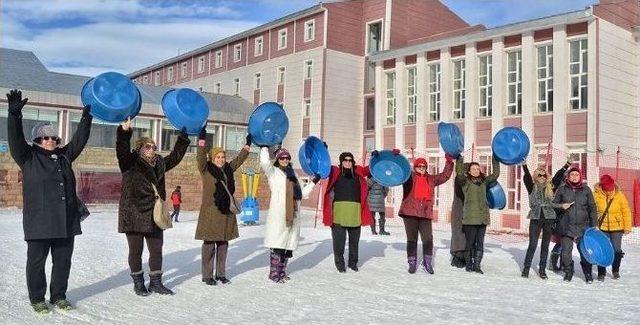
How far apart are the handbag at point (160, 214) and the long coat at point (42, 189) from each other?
2.84 ft

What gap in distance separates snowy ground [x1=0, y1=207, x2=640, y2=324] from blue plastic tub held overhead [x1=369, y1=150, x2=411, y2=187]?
137 centimetres

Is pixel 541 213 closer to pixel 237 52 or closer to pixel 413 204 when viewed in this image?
pixel 413 204

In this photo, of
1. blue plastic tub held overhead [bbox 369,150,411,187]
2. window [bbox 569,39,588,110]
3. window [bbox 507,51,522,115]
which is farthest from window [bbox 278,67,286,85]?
blue plastic tub held overhead [bbox 369,150,411,187]

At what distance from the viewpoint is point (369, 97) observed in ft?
101

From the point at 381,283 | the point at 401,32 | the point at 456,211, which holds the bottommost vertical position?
the point at 381,283

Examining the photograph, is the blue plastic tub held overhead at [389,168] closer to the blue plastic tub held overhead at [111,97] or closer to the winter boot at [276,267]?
the winter boot at [276,267]

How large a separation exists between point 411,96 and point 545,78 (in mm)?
6368

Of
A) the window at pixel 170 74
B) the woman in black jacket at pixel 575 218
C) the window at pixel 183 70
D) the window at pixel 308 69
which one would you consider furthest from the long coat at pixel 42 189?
the window at pixel 170 74

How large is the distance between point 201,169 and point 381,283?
2.77 meters

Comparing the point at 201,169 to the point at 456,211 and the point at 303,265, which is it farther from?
the point at 456,211

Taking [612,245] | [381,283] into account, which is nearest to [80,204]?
[381,283]

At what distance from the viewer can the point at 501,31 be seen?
21.5m

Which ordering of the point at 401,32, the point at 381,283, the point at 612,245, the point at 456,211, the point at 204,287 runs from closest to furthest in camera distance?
the point at 204,287, the point at 381,283, the point at 612,245, the point at 456,211, the point at 401,32

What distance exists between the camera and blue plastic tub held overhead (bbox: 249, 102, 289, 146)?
7484mm
